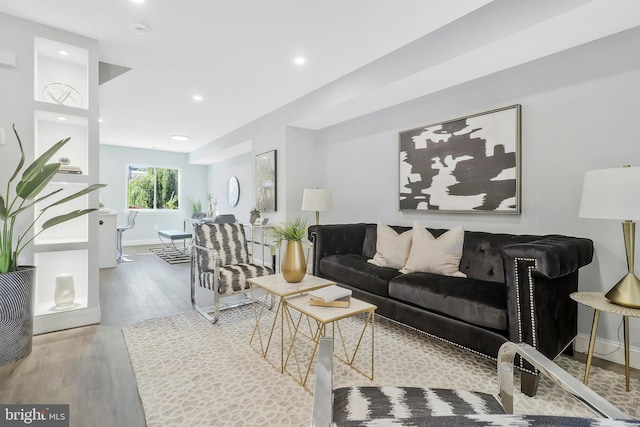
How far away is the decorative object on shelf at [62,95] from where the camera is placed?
2861 millimetres

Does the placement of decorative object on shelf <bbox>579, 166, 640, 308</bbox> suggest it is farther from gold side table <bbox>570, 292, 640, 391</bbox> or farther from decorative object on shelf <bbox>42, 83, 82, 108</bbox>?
decorative object on shelf <bbox>42, 83, 82, 108</bbox>

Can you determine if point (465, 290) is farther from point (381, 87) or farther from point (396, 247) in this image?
point (381, 87)

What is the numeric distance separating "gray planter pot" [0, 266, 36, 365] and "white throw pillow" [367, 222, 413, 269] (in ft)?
9.26

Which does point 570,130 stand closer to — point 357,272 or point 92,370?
point 357,272

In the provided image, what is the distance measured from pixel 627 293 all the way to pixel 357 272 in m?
1.83

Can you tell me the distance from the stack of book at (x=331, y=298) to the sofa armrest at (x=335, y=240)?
140cm

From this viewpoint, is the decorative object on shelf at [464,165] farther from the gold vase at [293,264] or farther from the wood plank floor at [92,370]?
the gold vase at [293,264]

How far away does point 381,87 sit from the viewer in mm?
3148

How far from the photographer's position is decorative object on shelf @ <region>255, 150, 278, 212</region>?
4.89m

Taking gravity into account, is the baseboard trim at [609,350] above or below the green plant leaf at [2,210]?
below

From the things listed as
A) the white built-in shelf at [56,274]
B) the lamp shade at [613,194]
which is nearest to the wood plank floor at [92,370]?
the white built-in shelf at [56,274]

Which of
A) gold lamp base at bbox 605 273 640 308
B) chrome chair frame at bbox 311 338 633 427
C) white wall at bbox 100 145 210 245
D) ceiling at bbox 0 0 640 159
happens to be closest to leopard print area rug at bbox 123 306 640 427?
gold lamp base at bbox 605 273 640 308

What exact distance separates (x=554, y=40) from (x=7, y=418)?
400cm

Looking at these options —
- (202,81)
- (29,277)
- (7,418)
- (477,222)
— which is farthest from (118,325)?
(477,222)
